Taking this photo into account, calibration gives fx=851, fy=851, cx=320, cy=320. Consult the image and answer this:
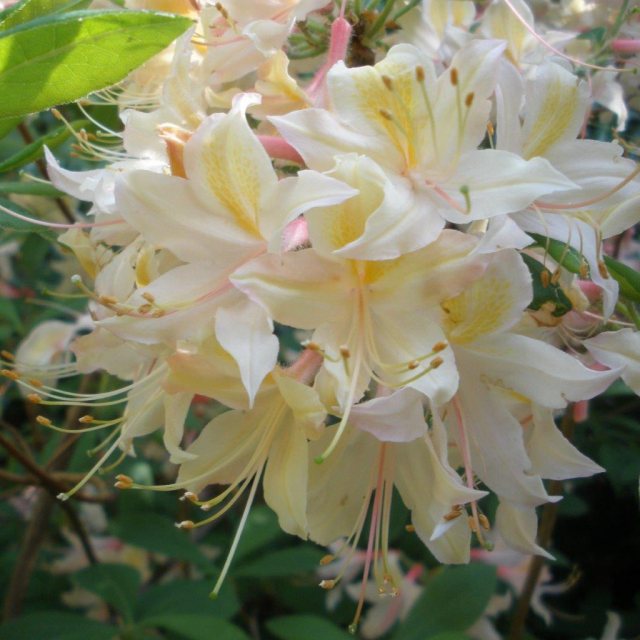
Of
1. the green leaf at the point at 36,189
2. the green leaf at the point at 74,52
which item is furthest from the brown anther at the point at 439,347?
the green leaf at the point at 36,189

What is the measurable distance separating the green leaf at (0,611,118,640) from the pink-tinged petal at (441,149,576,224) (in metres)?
0.99

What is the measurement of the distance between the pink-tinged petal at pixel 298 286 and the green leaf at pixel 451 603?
0.83 metres

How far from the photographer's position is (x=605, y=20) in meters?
1.46

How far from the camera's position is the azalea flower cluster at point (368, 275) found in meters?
0.73

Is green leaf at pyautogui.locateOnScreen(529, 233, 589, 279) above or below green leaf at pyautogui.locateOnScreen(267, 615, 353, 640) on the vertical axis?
above

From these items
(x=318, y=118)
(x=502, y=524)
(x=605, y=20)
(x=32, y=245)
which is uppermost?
(x=318, y=118)

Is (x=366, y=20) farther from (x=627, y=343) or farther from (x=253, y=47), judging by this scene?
(x=627, y=343)

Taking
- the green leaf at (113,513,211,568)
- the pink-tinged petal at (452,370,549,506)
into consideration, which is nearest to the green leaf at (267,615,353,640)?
the green leaf at (113,513,211,568)

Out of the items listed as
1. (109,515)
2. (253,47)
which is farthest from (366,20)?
(109,515)

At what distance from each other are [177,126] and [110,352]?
0.33 m

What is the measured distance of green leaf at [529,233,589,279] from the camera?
0.80 m

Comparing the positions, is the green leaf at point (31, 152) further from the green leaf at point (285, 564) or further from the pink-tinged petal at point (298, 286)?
the green leaf at point (285, 564)

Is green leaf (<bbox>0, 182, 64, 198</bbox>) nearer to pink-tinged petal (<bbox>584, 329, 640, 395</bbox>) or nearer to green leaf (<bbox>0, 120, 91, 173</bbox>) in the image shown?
green leaf (<bbox>0, 120, 91, 173</bbox>)

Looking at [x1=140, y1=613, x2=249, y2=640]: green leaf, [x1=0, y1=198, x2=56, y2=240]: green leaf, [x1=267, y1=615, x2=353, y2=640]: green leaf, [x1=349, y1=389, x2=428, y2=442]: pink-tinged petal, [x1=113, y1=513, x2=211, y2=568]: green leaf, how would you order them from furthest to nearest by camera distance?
1. [x1=113, y1=513, x2=211, y2=568]: green leaf
2. [x1=267, y1=615, x2=353, y2=640]: green leaf
3. [x1=140, y1=613, x2=249, y2=640]: green leaf
4. [x1=0, y1=198, x2=56, y2=240]: green leaf
5. [x1=349, y1=389, x2=428, y2=442]: pink-tinged petal
